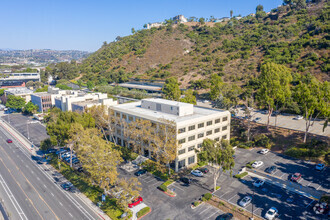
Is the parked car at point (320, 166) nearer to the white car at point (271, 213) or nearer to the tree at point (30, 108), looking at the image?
the white car at point (271, 213)

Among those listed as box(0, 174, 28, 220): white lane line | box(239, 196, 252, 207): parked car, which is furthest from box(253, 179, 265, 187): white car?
box(0, 174, 28, 220): white lane line

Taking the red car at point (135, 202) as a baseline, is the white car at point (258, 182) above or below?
above

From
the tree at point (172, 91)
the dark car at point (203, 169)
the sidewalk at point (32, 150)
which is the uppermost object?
the tree at point (172, 91)

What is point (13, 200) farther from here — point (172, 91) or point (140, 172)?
point (172, 91)

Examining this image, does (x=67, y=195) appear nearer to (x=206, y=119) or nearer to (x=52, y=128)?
(x=52, y=128)

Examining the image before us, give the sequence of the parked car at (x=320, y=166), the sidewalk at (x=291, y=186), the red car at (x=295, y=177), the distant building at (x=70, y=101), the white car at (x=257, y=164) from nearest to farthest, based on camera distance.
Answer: the sidewalk at (x=291, y=186), the red car at (x=295, y=177), the parked car at (x=320, y=166), the white car at (x=257, y=164), the distant building at (x=70, y=101)

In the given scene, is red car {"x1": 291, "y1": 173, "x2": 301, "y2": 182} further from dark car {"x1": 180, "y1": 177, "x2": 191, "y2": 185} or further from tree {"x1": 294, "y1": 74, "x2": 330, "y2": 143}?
dark car {"x1": 180, "y1": 177, "x2": 191, "y2": 185}

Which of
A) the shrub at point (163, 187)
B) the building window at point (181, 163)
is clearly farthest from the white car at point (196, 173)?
the shrub at point (163, 187)

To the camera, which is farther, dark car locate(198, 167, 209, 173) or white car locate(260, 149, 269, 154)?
white car locate(260, 149, 269, 154)
